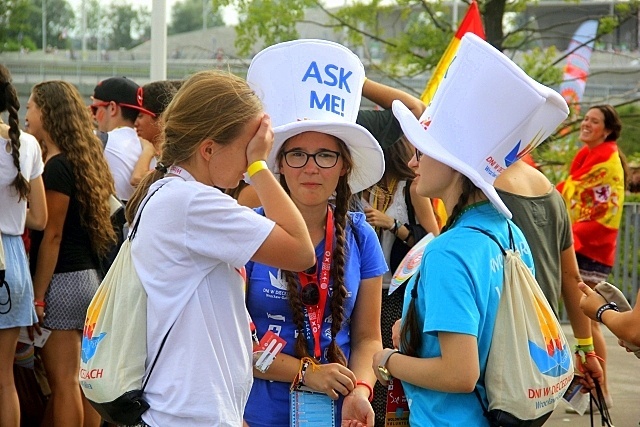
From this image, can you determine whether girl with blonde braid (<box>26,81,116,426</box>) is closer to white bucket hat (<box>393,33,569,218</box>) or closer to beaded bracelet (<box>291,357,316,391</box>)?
beaded bracelet (<box>291,357,316,391</box>)

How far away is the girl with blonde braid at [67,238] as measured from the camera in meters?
5.21

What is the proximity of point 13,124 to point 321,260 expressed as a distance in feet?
8.00

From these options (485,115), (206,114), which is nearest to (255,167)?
(206,114)

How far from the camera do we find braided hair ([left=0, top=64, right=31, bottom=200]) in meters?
4.90

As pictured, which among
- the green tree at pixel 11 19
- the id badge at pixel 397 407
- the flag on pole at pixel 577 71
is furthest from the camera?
the green tree at pixel 11 19

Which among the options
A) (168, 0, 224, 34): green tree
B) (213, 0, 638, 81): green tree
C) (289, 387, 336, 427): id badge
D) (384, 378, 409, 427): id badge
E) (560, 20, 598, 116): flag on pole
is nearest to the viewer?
(289, 387, 336, 427): id badge

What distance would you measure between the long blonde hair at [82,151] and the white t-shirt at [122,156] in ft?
2.03

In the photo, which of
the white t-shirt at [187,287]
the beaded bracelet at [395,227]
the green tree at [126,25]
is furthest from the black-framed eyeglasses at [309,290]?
the green tree at [126,25]

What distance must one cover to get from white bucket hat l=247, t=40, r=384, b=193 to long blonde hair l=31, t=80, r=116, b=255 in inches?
84.0

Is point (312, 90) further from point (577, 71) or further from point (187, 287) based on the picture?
point (577, 71)

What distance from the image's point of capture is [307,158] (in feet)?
10.6

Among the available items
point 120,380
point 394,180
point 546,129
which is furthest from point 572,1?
point 120,380

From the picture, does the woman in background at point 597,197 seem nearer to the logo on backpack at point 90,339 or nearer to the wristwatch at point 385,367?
the wristwatch at point 385,367

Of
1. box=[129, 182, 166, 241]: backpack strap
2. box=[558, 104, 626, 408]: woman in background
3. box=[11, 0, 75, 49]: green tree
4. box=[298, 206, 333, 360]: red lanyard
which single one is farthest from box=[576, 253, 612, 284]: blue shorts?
box=[11, 0, 75, 49]: green tree
